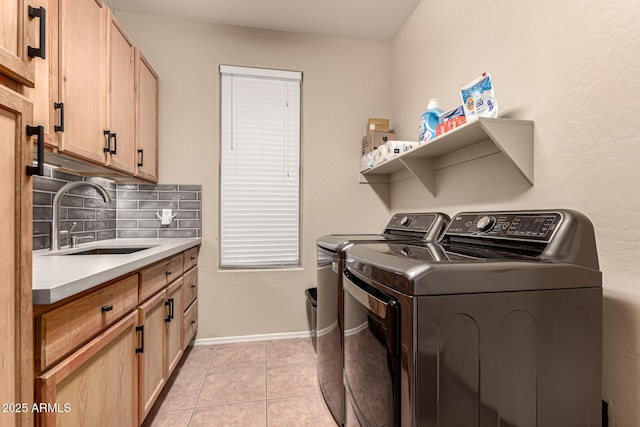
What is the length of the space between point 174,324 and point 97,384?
88 centimetres

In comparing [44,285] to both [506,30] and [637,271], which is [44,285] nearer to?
[637,271]

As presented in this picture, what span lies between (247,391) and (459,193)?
1707 millimetres

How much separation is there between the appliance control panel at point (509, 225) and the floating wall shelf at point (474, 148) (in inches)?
9.3

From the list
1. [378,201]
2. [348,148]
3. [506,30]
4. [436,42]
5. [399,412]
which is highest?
[436,42]

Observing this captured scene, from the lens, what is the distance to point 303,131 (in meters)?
2.73

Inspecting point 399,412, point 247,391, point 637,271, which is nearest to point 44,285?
point 399,412

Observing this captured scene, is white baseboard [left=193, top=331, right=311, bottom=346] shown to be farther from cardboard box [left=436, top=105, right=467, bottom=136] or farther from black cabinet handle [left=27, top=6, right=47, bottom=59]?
black cabinet handle [left=27, top=6, right=47, bottom=59]

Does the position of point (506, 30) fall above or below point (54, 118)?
above

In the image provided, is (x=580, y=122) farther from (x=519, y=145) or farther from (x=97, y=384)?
(x=97, y=384)

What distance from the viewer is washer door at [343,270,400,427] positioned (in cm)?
87

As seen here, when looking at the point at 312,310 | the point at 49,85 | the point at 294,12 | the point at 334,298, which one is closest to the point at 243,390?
the point at 312,310

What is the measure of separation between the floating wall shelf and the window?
0.86 m

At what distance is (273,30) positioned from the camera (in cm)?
263

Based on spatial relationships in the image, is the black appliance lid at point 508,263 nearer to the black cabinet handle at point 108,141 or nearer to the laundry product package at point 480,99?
the laundry product package at point 480,99
